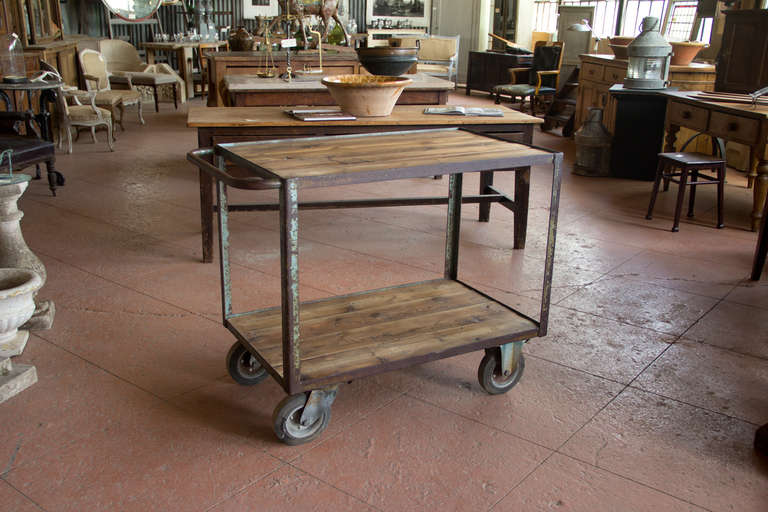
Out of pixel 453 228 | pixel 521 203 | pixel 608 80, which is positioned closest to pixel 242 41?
pixel 608 80

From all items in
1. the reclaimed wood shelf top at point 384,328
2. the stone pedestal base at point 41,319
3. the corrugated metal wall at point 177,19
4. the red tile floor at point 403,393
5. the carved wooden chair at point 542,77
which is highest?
the corrugated metal wall at point 177,19

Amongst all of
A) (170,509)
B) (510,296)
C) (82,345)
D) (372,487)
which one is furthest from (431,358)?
(82,345)

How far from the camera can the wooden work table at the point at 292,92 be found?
531 cm

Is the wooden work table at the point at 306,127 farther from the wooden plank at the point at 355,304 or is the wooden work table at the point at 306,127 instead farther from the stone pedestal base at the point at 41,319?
the wooden plank at the point at 355,304

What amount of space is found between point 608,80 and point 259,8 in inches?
286

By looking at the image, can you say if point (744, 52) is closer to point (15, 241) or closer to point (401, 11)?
point (15, 241)

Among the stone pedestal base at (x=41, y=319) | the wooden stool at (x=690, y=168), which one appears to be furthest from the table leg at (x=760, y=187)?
the stone pedestal base at (x=41, y=319)

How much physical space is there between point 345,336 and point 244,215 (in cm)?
266

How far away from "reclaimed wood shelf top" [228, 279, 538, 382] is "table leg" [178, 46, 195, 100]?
8506 millimetres

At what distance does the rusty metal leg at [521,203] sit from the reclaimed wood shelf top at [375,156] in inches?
56.6

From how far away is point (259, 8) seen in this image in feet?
40.7

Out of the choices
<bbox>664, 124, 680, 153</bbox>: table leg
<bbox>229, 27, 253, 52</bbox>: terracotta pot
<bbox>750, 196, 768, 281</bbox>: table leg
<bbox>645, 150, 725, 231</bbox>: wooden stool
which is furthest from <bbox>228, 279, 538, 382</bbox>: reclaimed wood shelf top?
<bbox>229, 27, 253, 52</bbox>: terracotta pot

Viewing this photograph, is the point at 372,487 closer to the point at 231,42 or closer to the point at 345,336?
the point at 345,336

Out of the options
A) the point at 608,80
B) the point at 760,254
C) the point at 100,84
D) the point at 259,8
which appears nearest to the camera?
the point at 760,254
